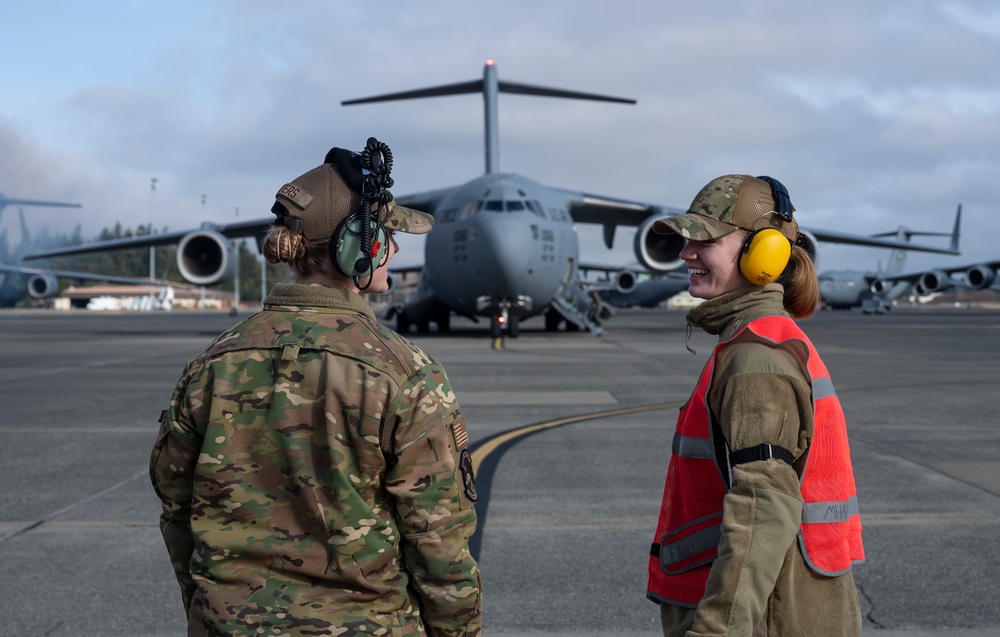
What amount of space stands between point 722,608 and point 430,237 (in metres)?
22.7

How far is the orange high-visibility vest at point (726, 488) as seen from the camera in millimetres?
2201

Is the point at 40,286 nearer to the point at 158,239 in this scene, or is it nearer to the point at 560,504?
the point at 158,239

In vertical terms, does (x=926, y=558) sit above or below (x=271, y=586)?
below

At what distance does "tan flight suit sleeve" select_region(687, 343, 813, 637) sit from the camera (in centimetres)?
199

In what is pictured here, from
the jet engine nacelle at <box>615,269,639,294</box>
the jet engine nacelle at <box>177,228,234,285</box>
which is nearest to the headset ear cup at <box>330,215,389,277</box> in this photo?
the jet engine nacelle at <box>177,228,234,285</box>

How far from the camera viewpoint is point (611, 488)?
6711 mm

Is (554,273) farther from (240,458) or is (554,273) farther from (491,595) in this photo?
(240,458)

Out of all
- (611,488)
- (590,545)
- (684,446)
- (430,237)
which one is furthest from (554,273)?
(684,446)

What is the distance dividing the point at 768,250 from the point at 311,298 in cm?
109

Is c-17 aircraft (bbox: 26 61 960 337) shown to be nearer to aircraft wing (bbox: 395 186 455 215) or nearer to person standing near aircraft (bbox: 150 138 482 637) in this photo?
aircraft wing (bbox: 395 186 455 215)

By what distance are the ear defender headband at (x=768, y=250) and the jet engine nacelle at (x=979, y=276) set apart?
42.3 metres

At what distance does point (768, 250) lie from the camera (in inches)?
91.0

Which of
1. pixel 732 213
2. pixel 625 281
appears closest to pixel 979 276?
pixel 625 281

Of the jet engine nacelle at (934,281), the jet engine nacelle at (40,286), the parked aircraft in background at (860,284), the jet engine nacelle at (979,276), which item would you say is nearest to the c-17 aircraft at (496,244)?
the jet engine nacelle at (979,276)
